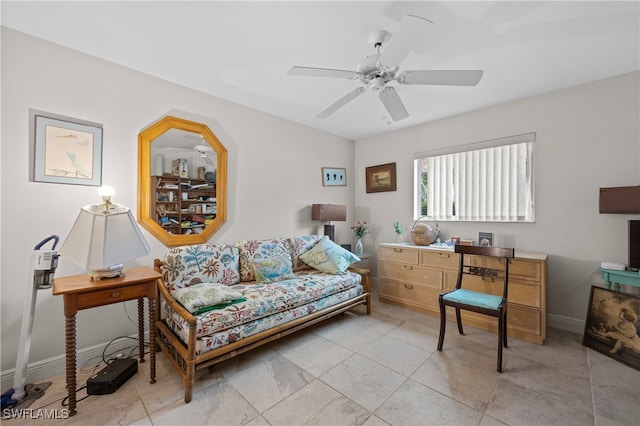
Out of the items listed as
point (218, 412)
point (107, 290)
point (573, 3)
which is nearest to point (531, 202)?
point (573, 3)

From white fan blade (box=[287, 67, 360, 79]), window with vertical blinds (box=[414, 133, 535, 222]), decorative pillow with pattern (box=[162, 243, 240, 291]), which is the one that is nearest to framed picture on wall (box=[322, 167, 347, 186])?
window with vertical blinds (box=[414, 133, 535, 222])

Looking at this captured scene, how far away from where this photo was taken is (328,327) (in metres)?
2.83

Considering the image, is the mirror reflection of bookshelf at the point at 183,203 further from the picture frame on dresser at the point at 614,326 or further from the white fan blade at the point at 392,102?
the picture frame on dresser at the point at 614,326

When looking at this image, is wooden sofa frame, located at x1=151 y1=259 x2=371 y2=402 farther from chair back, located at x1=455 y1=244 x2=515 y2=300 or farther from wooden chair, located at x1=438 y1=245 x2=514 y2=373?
chair back, located at x1=455 y1=244 x2=515 y2=300

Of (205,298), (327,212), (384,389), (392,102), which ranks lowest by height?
(384,389)

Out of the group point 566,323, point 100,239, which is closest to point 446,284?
point 566,323

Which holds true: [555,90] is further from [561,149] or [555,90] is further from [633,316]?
[633,316]

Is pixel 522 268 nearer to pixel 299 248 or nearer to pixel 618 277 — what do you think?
pixel 618 277

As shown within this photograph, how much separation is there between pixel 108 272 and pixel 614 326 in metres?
4.21

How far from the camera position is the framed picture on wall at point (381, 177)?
4109 millimetres

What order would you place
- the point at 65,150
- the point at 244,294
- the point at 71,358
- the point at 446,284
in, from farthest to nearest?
the point at 446,284 < the point at 244,294 < the point at 65,150 < the point at 71,358

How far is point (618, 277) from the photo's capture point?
7.46 feet

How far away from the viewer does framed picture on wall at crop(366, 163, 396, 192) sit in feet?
13.5

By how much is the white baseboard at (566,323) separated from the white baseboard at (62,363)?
4.21 metres
